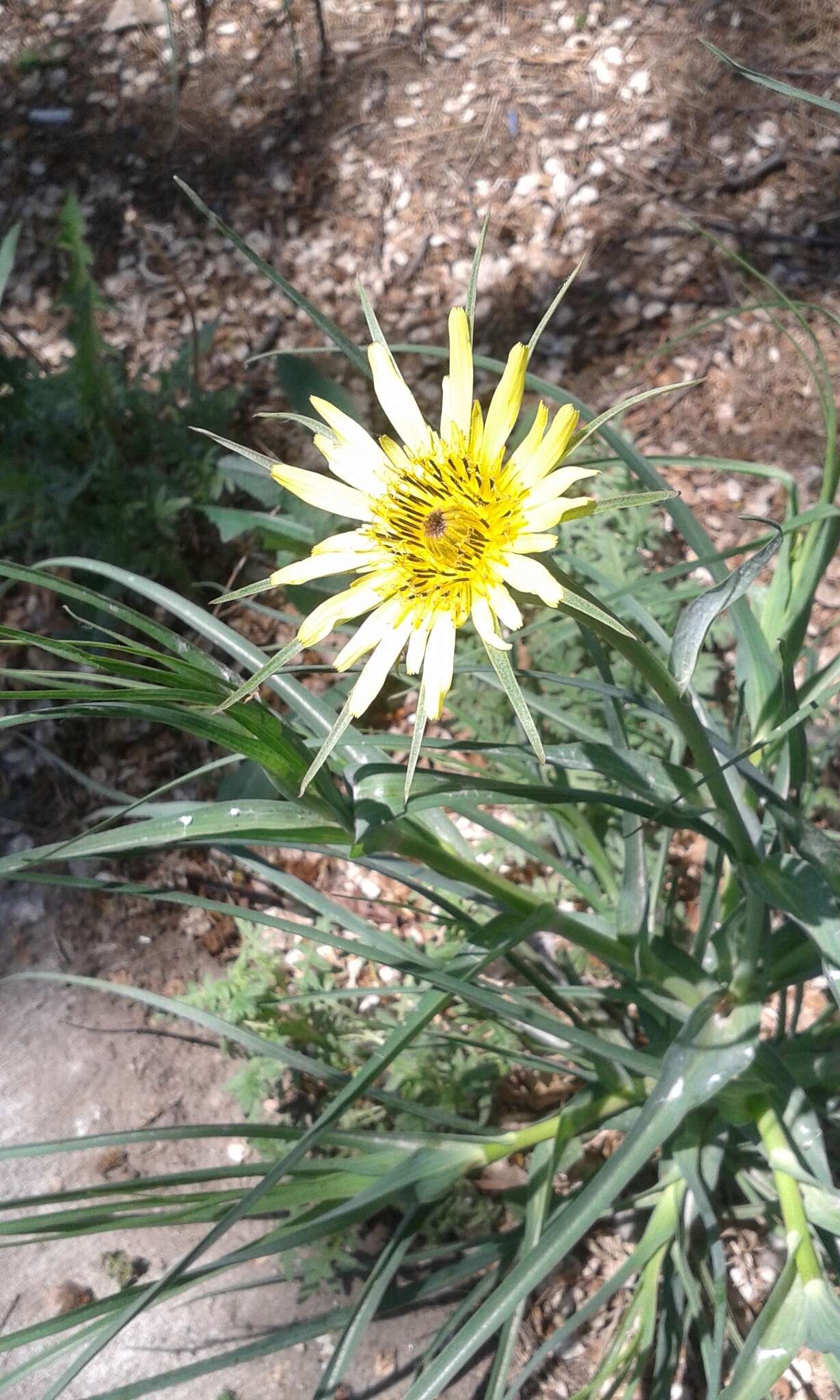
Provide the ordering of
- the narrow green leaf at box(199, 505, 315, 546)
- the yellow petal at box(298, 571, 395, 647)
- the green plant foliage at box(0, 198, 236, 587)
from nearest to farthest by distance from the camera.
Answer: the yellow petal at box(298, 571, 395, 647), the narrow green leaf at box(199, 505, 315, 546), the green plant foliage at box(0, 198, 236, 587)

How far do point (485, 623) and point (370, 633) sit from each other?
0.53 feet

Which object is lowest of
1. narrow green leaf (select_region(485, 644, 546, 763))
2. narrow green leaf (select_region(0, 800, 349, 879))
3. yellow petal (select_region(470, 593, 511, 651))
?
narrow green leaf (select_region(0, 800, 349, 879))

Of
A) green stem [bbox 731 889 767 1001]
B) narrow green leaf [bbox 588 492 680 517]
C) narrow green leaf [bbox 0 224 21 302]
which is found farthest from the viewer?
narrow green leaf [bbox 0 224 21 302]

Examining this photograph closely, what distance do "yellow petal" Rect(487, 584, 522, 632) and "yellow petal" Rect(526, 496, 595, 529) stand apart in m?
0.07

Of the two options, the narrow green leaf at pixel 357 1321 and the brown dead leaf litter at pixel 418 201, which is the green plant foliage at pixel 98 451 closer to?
the brown dead leaf litter at pixel 418 201

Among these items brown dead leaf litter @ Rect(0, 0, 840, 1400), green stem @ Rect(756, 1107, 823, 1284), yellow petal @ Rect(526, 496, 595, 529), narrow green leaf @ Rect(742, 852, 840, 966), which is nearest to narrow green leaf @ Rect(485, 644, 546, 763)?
yellow petal @ Rect(526, 496, 595, 529)

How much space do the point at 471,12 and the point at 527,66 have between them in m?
0.31

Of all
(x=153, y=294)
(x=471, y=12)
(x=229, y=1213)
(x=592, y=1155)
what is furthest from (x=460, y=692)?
(x=471, y=12)

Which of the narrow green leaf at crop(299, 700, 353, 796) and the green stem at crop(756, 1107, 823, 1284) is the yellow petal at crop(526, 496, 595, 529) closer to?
the narrow green leaf at crop(299, 700, 353, 796)

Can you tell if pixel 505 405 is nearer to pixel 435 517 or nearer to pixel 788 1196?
pixel 435 517

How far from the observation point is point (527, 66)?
3170mm

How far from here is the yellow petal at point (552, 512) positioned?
0.93m

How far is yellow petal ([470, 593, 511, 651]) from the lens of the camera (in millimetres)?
977

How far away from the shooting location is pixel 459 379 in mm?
1132
